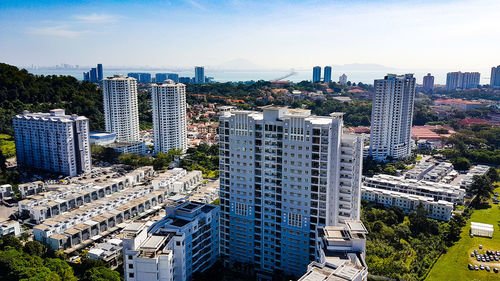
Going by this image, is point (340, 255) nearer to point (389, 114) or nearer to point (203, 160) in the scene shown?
point (203, 160)

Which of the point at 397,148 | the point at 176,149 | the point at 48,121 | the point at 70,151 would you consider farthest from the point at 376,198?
the point at 48,121

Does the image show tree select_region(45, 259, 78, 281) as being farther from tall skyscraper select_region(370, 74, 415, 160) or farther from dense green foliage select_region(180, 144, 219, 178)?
tall skyscraper select_region(370, 74, 415, 160)

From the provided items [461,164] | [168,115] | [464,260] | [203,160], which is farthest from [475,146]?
[168,115]

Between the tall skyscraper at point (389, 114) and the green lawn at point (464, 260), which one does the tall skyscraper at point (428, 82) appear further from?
the green lawn at point (464, 260)

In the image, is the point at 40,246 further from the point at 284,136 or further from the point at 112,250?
the point at 284,136

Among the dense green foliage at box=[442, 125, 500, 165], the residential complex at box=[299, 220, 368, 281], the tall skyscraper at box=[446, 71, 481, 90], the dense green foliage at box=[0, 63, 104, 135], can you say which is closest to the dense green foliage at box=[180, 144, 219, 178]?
the dense green foliage at box=[0, 63, 104, 135]
